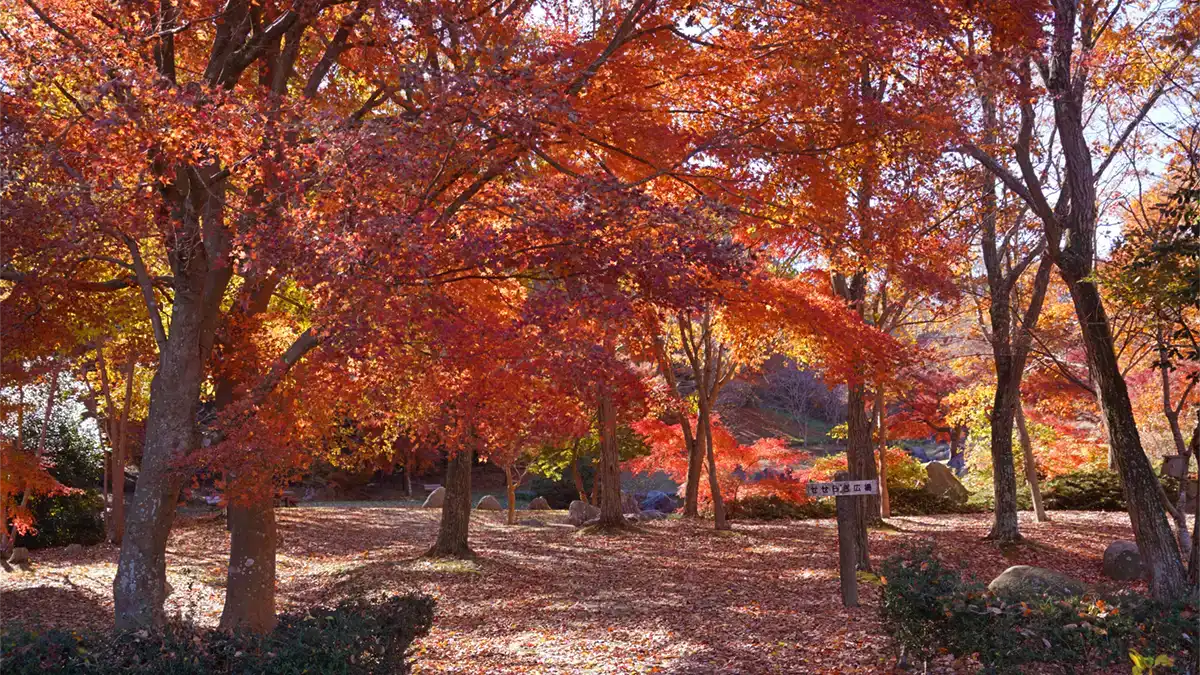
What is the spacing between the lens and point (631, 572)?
12969 mm

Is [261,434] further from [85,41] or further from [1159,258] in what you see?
[1159,258]

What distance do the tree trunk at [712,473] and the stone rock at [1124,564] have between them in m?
6.90

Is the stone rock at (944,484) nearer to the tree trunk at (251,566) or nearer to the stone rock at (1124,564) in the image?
the stone rock at (1124,564)

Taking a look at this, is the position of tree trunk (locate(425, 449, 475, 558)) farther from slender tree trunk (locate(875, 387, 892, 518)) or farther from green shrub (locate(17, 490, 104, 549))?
slender tree trunk (locate(875, 387, 892, 518))

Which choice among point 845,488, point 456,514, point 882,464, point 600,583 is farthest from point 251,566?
point 882,464

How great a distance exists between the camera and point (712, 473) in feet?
60.2

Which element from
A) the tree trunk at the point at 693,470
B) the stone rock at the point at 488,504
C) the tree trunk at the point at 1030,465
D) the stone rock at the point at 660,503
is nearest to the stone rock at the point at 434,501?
the stone rock at the point at 488,504

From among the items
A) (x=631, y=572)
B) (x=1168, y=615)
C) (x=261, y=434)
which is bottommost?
(x=631, y=572)

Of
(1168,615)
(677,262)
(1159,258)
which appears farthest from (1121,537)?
(677,262)

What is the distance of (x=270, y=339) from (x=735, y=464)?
1310 centimetres

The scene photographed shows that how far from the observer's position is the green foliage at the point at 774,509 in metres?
20.6

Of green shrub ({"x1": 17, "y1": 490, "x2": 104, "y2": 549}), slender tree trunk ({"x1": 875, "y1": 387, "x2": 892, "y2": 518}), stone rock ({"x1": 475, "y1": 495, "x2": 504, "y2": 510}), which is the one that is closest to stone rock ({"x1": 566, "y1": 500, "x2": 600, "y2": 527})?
stone rock ({"x1": 475, "y1": 495, "x2": 504, "y2": 510})

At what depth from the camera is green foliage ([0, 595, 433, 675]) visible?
14.8 feet

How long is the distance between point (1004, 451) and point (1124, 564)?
8.02 ft
